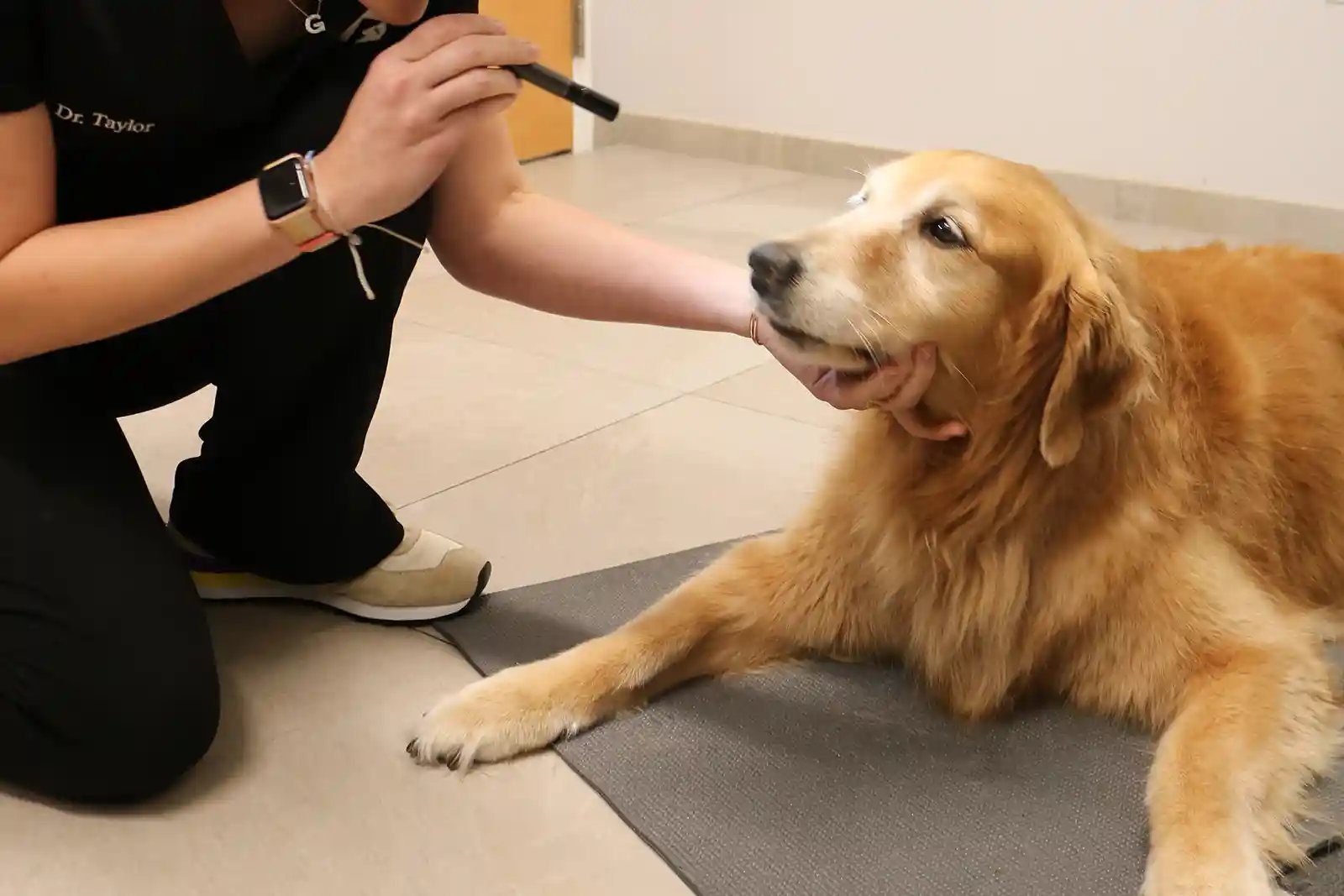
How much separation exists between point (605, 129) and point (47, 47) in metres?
3.96

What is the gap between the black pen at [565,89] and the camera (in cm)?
122

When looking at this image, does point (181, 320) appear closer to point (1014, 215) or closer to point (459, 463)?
point (459, 463)

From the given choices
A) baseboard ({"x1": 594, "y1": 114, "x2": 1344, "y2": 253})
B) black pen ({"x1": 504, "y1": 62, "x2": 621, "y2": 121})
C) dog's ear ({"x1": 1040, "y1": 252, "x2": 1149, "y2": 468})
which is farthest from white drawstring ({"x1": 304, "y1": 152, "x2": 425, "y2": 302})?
baseboard ({"x1": 594, "y1": 114, "x2": 1344, "y2": 253})

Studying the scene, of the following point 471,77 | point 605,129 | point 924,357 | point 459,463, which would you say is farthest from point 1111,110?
point 471,77

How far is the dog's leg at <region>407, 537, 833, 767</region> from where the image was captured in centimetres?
132

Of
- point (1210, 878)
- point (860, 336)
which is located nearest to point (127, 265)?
point (860, 336)

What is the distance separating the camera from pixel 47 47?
1110mm

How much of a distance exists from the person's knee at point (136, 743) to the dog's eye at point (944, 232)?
0.90 metres

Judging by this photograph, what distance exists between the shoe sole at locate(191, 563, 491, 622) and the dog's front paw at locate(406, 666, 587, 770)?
0.78ft

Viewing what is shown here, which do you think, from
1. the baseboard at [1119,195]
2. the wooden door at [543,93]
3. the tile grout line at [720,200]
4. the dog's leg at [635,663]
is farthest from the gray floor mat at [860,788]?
the wooden door at [543,93]

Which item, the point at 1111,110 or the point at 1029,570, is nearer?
the point at 1029,570

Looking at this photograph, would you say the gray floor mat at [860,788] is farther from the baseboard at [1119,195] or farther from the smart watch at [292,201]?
the baseboard at [1119,195]

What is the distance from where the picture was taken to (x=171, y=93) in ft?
3.97

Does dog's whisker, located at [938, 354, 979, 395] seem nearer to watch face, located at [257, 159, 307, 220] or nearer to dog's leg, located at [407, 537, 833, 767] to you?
dog's leg, located at [407, 537, 833, 767]
